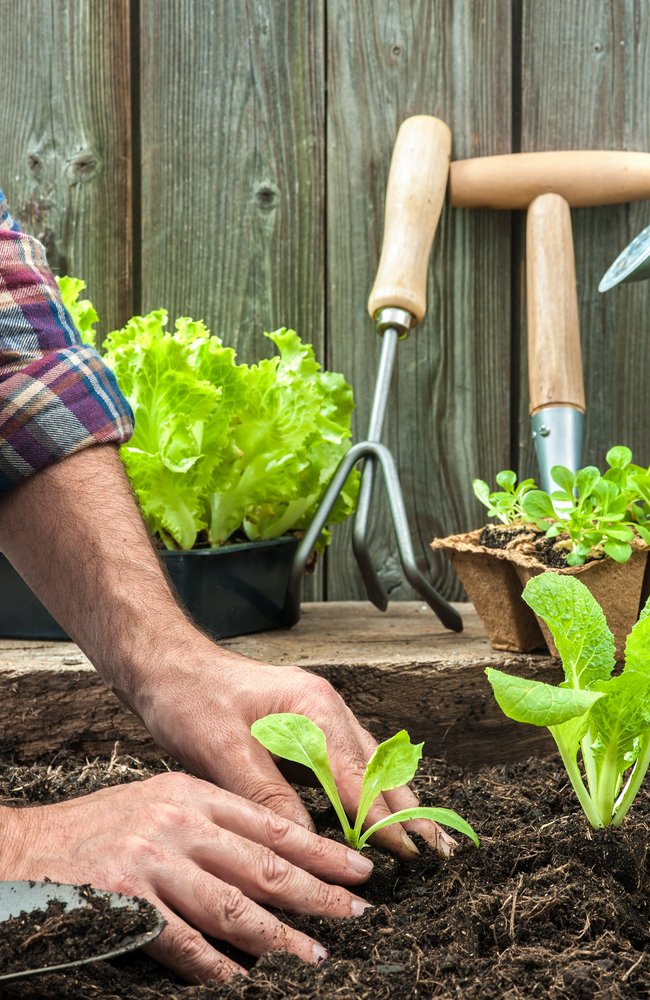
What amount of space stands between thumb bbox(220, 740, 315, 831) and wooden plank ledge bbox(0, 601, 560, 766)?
1.58ft

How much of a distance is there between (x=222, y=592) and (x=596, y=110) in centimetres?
126

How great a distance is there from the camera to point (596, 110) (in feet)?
6.44

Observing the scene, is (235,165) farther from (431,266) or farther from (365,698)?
(365,698)

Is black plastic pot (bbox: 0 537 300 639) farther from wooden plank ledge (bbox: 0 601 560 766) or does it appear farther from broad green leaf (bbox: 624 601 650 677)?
broad green leaf (bbox: 624 601 650 677)

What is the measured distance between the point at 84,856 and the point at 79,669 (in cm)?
61

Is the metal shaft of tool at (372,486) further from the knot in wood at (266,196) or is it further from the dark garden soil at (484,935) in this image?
the dark garden soil at (484,935)

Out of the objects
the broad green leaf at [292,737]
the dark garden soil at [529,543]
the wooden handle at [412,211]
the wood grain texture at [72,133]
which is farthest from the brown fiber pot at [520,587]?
the wood grain texture at [72,133]

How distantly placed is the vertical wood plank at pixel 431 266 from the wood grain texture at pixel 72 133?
443 millimetres

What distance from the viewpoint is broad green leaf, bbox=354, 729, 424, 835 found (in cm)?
83

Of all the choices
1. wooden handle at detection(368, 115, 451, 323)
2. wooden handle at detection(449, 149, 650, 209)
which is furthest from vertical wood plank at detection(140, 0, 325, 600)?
wooden handle at detection(449, 149, 650, 209)

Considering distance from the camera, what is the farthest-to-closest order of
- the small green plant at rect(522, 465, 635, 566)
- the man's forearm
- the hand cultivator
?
1. the hand cultivator
2. the small green plant at rect(522, 465, 635, 566)
3. the man's forearm

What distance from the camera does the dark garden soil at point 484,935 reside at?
680mm

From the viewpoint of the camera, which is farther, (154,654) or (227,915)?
(154,654)

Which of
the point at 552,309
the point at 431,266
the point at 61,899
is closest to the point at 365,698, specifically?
the point at 61,899
